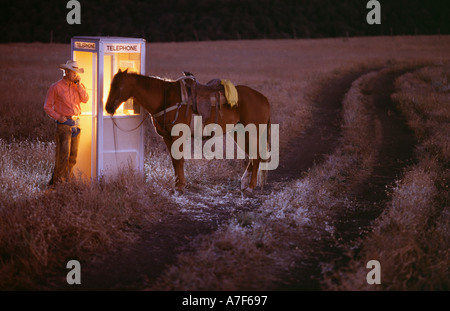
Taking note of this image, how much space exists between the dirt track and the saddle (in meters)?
1.40

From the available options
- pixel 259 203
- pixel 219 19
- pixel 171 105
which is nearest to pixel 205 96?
pixel 171 105

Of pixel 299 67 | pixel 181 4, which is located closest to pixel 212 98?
pixel 299 67

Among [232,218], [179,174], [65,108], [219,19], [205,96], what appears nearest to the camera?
[232,218]

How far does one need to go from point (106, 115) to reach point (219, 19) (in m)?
71.1

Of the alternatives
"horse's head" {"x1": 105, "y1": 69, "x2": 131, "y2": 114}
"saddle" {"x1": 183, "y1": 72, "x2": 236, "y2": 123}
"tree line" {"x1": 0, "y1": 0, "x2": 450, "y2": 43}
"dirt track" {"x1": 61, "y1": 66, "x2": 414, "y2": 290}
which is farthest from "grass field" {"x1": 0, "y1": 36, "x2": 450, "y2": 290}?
"tree line" {"x1": 0, "y1": 0, "x2": 450, "y2": 43}

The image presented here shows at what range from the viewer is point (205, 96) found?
9.07 m

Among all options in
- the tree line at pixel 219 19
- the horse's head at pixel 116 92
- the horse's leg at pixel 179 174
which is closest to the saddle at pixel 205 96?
the horse's leg at pixel 179 174

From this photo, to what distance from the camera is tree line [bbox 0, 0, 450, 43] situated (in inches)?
2596

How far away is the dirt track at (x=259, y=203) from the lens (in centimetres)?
587

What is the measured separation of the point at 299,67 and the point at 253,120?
85.5 feet

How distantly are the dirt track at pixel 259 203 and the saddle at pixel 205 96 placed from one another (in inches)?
55.2

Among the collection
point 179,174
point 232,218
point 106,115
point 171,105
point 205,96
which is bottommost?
point 232,218

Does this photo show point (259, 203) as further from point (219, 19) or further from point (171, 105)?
point (219, 19)

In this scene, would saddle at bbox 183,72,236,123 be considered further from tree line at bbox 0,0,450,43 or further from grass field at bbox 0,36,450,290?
tree line at bbox 0,0,450,43
